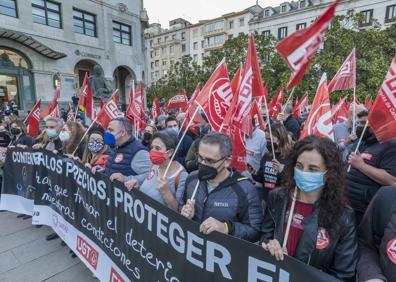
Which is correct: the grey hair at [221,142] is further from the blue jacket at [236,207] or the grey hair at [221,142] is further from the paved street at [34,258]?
the paved street at [34,258]

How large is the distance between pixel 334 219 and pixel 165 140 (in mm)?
1644

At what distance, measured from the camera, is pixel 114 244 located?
107 inches

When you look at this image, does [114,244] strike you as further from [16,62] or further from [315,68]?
[16,62]

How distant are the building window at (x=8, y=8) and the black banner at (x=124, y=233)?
57.8 feet

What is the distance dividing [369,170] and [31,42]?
20637 mm

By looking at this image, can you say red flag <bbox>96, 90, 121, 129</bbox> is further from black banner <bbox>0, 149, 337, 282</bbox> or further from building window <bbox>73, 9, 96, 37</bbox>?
building window <bbox>73, 9, 96, 37</bbox>

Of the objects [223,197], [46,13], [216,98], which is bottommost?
[223,197]

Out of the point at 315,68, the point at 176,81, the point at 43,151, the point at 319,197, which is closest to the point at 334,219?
the point at 319,197

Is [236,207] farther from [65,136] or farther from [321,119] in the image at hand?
[65,136]

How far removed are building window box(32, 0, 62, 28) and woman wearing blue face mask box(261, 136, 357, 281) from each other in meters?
22.6

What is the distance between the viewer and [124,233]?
8.39ft

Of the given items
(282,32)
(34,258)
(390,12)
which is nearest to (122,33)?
(282,32)

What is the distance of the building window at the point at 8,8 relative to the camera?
16.8 m

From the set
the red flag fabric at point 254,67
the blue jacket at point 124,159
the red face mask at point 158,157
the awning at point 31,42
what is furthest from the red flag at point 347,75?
the awning at point 31,42
